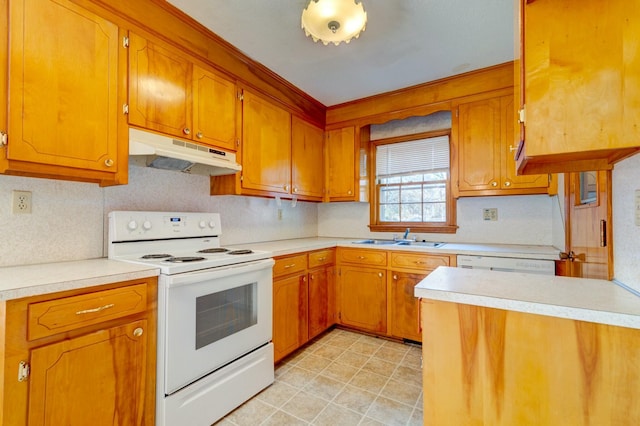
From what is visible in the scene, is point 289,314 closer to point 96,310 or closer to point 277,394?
point 277,394

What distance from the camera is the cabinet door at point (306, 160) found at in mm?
2971

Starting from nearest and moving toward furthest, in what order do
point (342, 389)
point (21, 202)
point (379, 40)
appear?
point (21, 202), point (342, 389), point (379, 40)

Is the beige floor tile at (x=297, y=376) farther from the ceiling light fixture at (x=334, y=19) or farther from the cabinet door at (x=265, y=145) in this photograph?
the ceiling light fixture at (x=334, y=19)

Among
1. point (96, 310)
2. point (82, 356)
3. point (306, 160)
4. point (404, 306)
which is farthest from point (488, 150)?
point (82, 356)

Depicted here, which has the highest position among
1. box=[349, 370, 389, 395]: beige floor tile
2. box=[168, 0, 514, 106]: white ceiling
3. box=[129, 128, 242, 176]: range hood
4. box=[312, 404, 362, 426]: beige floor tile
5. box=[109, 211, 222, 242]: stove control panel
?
box=[168, 0, 514, 106]: white ceiling

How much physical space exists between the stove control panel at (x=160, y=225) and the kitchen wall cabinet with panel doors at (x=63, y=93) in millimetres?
250

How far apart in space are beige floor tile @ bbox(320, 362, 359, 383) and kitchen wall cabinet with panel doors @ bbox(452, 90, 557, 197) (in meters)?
1.78

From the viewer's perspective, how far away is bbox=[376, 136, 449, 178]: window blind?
3125 mm

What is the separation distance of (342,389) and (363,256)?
3.93 feet

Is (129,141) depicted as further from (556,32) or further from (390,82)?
(390,82)

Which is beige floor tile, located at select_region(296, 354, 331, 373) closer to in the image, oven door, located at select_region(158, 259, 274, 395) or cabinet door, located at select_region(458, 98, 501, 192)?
oven door, located at select_region(158, 259, 274, 395)

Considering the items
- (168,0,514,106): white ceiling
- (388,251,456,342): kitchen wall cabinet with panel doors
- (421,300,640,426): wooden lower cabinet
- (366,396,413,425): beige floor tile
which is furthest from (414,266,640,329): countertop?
(168,0,514,106): white ceiling

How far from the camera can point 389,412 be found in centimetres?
177

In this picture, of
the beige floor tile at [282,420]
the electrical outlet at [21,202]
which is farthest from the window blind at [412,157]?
the electrical outlet at [21,202]
